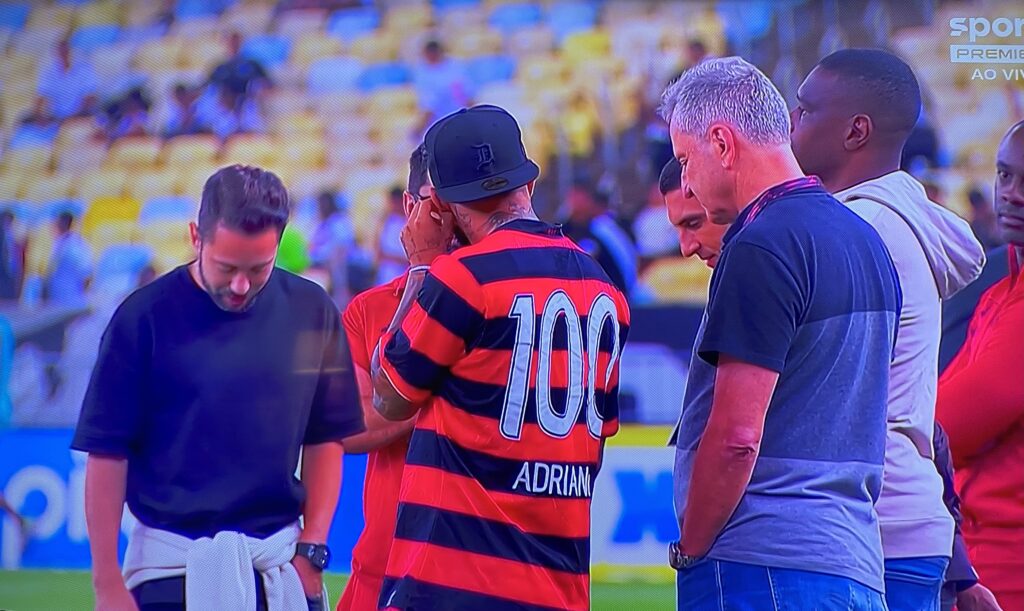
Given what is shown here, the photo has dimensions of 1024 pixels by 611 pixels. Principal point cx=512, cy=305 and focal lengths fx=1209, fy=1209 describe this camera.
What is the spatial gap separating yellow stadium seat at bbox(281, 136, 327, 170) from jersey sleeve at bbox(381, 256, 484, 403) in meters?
6.18

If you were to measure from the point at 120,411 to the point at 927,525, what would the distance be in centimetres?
138

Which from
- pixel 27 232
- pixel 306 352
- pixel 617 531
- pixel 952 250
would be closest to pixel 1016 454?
pixel 952 250

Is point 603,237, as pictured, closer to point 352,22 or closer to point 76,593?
point 352,22

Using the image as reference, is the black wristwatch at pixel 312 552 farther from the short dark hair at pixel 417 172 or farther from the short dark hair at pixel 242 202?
the short dark hair at pixel 417 172

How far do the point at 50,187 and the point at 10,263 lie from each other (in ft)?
2.44

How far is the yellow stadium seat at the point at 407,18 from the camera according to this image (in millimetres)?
7996

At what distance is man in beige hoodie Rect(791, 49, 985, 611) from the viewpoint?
1918 millimetres

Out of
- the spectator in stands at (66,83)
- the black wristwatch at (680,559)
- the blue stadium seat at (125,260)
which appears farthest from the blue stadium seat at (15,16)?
the black wristwatch at (680,559)

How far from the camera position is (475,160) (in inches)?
78.7

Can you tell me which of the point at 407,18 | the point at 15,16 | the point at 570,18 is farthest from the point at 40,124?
the point at 570,18

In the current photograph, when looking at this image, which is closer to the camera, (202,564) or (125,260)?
(202,564)

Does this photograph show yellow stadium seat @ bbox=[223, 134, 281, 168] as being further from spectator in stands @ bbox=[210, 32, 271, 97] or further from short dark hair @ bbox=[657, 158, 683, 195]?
short dark hair @ bbox=[657, 158, 683, 195]

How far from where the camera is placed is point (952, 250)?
6.74 feet

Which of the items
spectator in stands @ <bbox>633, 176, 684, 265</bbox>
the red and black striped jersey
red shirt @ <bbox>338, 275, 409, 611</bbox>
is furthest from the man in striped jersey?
spectator in stands @ <bbox>633, 176, 684, 265</bbox>
